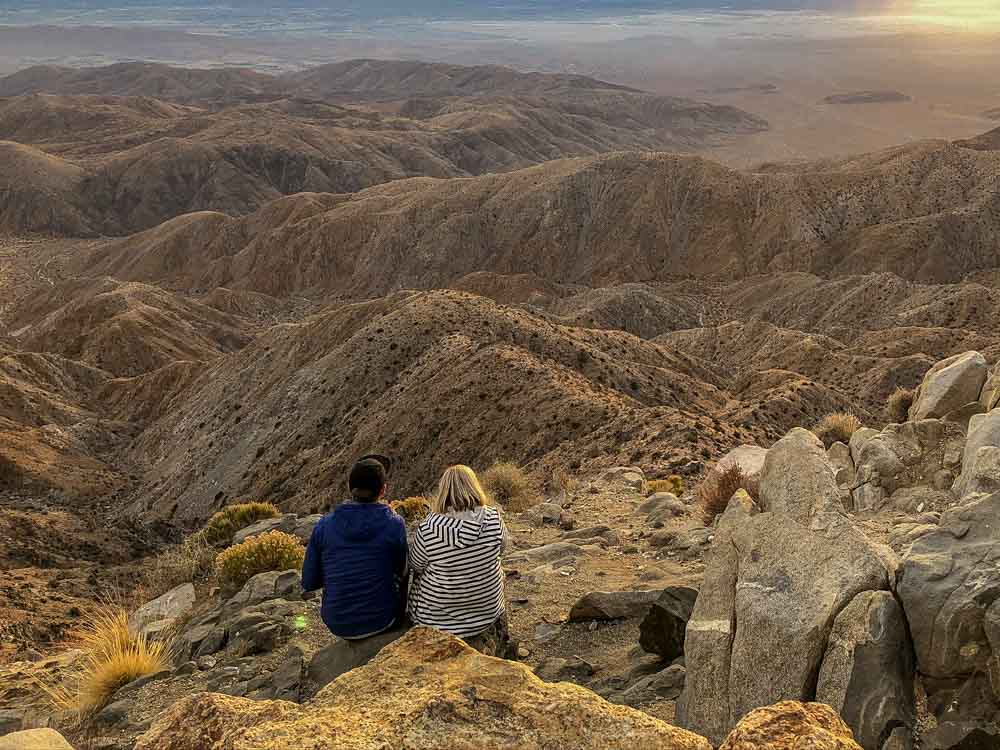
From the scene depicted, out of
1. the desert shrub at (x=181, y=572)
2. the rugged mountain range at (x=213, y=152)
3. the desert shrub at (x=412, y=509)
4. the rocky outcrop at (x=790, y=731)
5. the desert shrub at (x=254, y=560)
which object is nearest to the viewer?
the rocky outcrop at (x=790, y=731)

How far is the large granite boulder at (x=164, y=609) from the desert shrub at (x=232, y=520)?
3355 millimetres

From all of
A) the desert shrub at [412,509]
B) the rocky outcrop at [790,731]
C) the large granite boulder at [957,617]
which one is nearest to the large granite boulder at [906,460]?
the large granite boulder at [957,617]

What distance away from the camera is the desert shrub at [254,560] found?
37.9 feet

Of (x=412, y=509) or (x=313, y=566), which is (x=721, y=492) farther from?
(x=313, y=566)

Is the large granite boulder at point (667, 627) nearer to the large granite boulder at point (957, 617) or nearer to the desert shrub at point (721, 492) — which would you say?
the large granite boulder at point (957, 617)

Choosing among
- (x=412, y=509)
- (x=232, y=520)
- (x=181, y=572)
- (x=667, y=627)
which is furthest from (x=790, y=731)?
(x=232, y=520)

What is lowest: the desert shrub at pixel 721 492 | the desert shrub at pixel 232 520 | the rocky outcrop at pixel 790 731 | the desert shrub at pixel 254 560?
the desert shrub at pixel 232 520

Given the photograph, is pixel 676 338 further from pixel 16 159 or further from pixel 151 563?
pixel 16 159

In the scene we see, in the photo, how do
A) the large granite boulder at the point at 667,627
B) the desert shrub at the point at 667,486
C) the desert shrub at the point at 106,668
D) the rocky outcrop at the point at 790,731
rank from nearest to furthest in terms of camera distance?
the rocky outcrop at the point at 790,731, the large granite boulder at the point at 667,627, the desert shrub at the point at 106,668, the desert shrub at the point at 667,486

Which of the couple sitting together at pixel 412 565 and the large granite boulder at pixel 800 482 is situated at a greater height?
the large granite boulder at pixel 800 482

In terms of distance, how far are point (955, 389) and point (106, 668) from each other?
12.2 metres

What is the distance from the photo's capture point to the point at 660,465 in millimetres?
18594

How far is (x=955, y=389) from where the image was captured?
12.8 m

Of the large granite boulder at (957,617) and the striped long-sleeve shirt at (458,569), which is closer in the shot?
the large granite boulder at (957,617)
